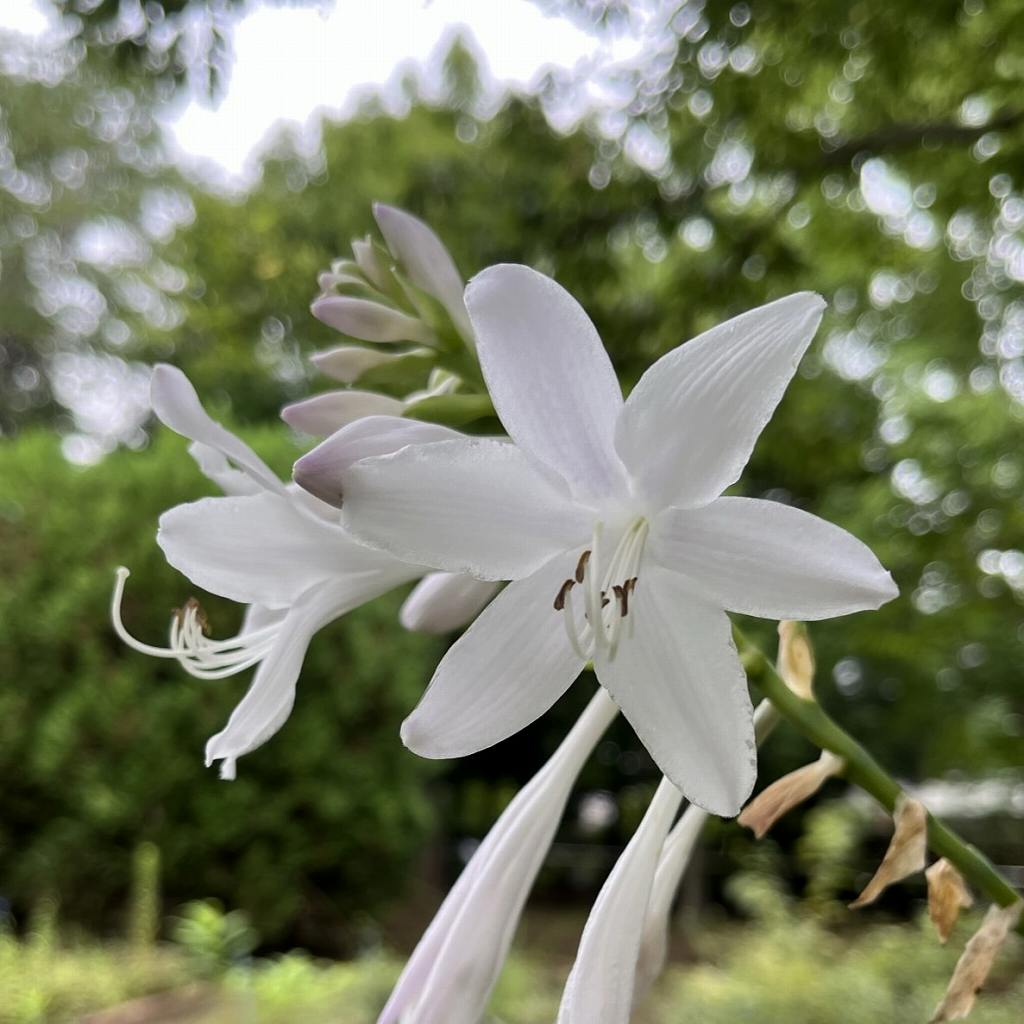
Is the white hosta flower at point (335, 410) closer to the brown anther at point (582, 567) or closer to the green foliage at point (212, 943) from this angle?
the brown anther at point (582, 567)

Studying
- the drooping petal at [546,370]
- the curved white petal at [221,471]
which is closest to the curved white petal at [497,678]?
the drooping petal at [546,370]

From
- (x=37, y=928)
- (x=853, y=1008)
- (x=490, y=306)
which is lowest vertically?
(x=853, y=1008)

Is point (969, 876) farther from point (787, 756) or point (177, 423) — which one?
point (787, 756)

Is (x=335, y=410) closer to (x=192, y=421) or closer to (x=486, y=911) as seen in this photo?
(x=192, y=421)

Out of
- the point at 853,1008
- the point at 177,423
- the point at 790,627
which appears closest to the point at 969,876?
the point at 790,627

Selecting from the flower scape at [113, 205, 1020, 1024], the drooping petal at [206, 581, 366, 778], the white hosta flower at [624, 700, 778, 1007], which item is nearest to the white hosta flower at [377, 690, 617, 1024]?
the flower scape at [113, 205, 1020, 1024]

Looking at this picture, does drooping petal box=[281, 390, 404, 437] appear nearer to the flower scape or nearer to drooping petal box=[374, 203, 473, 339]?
the flower scape
